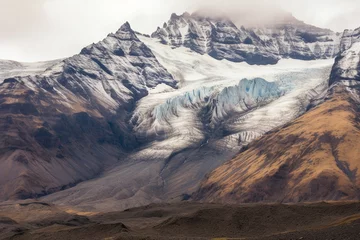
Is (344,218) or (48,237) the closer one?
(344,218)

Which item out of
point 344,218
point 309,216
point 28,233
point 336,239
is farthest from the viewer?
point 28,233

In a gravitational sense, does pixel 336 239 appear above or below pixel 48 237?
above

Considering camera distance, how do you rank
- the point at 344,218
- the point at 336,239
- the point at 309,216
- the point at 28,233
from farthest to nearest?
the point at 28,233 < the point at 309,216 < the point at 344,218 < the point at 336,239

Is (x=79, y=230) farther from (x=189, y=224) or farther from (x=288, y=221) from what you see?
(x=288, y=221)

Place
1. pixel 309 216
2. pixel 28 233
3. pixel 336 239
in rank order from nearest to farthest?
1. pixel 336 239
2. pixel 309 216
3. pixel 28 233

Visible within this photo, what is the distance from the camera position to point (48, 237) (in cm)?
16912

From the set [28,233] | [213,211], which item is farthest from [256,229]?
[28,233]

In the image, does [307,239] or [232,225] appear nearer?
[307,239]

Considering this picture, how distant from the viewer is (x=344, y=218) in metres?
155

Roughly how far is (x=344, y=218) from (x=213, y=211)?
3395cm

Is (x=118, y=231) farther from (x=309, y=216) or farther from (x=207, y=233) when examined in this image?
(x=309, y=216)

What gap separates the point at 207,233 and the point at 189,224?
8.21m

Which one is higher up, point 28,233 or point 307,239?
point 307,239

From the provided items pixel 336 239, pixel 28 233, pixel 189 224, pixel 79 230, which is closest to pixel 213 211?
pixel 189 224
